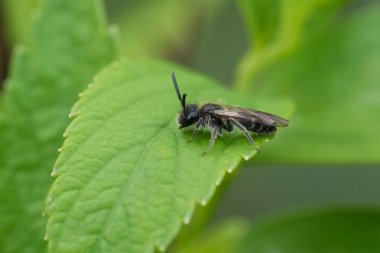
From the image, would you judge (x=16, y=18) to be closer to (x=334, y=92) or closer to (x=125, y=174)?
(x=334, y=92)

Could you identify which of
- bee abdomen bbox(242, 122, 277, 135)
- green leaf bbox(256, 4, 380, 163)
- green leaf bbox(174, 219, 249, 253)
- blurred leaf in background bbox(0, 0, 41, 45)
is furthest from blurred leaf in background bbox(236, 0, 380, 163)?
blurred leaf in background bbox(0, 0, 41, 45)

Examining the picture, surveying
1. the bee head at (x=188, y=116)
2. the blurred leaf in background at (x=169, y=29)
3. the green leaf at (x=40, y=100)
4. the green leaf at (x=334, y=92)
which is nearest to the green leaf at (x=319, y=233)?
the green leaf at (x=334, y=92)

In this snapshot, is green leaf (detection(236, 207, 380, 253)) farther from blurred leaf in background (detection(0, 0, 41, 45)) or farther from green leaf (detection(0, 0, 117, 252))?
blurred leaf in background (detection(0, 0, 41, 45))

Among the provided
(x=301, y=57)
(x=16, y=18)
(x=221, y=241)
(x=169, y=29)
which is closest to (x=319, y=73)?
(x=301, y=57)

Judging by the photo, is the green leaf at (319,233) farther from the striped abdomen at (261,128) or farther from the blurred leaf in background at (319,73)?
the striped abdomen at (261,128)

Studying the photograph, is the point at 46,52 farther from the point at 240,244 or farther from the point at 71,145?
the point at 240,244
